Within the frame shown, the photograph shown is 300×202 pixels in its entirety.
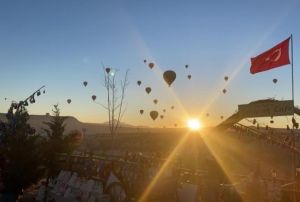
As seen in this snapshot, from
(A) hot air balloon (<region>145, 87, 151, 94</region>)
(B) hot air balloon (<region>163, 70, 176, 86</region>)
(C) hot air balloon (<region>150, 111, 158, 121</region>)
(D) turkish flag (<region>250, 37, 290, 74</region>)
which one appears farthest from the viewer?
(C) hot air balloon (<region>150, 111, 158, 121</region>)

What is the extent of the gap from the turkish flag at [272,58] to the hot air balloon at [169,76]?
1965cm

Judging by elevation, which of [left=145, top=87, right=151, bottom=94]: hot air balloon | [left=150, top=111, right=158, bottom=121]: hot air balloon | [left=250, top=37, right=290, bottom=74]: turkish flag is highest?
[left=145, top=87, right=151, bottom=94]: hot air balloon

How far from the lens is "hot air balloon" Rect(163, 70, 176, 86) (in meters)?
37.9

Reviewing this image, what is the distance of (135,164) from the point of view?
62.6 ft

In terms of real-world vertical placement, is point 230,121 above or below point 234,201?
above

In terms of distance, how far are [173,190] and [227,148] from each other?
122 feet

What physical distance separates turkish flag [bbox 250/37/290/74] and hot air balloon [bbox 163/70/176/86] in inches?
774

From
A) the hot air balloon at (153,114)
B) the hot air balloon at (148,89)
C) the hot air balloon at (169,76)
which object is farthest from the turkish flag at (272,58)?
the hot air balloon at (153,114)

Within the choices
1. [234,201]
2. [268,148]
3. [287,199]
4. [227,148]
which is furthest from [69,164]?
[268,148]

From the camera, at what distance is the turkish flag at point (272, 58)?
16953 millimetres

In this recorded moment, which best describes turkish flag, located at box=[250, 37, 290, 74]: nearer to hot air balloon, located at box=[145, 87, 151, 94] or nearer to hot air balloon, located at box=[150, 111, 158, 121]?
hot air balloon, located at box=[145, 87, 151, 94]

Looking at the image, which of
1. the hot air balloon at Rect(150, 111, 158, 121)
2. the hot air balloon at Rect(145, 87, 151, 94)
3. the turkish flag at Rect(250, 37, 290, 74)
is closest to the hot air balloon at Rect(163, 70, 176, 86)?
the hot air balloon at Rect(145, 87, 151, 94)

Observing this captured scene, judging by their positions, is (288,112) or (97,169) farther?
(97,169)

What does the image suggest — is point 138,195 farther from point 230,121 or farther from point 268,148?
point 268,148
